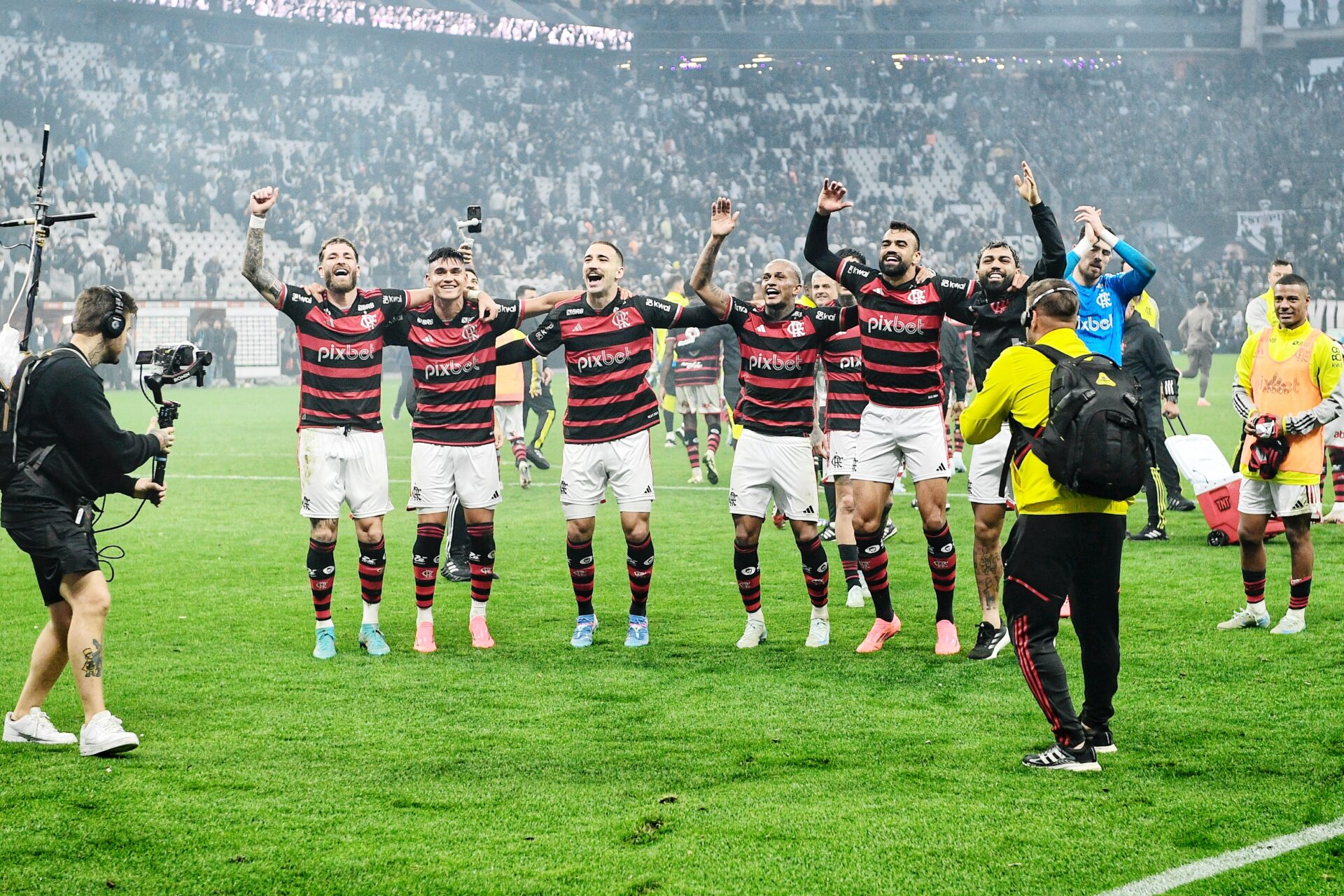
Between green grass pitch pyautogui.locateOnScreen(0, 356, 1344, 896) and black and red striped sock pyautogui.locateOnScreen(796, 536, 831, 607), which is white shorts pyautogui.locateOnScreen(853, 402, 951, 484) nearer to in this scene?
black and red striped sock pyautogui.locateOnScreen(796, 536, 831, 607)

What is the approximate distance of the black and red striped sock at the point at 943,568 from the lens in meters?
8.04

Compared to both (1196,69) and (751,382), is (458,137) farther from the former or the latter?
(751,382)

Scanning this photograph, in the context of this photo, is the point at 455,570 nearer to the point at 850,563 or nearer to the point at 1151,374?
the point at 850,563

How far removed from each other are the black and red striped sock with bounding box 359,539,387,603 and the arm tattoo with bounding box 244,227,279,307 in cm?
156

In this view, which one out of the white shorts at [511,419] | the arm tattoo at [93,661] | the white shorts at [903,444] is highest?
the white shorts at [903,444]

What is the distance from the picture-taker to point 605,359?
325 inches

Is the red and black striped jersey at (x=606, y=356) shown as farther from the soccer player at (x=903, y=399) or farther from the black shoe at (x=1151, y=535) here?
the black shoe at (x=1151, y=535)

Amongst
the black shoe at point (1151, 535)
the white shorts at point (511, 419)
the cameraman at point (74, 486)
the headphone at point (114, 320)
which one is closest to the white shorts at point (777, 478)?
the cameraman at point (74, 486)

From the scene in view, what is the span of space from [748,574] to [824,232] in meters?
2.12

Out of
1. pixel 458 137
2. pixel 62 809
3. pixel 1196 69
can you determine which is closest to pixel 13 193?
pixel 458 137

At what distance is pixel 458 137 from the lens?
43.2 metres

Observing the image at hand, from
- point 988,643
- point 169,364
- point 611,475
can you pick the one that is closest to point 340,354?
point 169,364

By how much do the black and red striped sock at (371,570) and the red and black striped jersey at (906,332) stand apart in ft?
Answer: 10.2

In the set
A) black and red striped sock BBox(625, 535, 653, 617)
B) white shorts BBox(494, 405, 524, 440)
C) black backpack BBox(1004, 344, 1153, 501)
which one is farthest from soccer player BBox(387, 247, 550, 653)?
white shorts BBox(494, 405, 524, 440)
